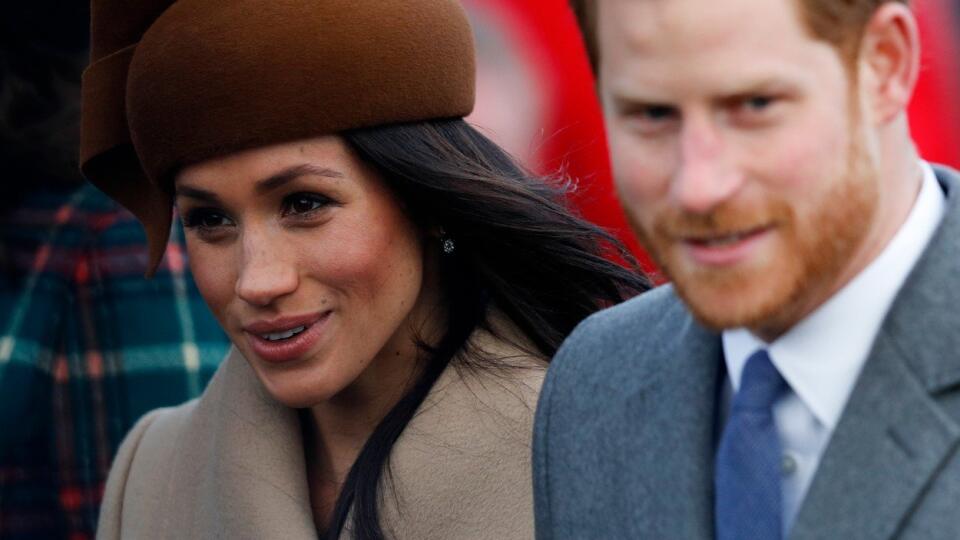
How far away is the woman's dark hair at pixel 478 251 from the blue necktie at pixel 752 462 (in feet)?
3.78

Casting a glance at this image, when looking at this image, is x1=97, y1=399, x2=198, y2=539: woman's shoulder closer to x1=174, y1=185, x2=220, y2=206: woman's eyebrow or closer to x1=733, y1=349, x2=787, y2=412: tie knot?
x1=174, y1=185, x2=220, y2=206: woman's eyebrow

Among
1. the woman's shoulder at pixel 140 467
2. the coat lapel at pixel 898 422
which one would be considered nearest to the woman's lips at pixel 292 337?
the woman's shoulder at pixel 140 467

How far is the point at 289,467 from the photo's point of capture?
3219 mm

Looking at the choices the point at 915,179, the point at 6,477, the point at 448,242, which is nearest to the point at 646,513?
the point at 915,179

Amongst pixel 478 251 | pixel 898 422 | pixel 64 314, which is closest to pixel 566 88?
pixel 64 314

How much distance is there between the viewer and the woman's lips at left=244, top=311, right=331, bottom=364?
2926mm

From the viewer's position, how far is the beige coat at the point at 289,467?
9.65 feet

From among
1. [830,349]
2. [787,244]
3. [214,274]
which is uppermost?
[787,244]

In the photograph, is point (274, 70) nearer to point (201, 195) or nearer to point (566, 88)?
point (201, 195)

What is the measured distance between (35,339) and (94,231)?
0.30 metres

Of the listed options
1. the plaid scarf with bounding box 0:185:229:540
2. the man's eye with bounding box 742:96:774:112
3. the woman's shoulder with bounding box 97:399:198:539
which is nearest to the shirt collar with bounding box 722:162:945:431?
the man's eye with bounding box 742:96:774:112

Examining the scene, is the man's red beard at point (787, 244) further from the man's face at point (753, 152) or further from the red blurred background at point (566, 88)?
the red blurred background at point (566, 88)

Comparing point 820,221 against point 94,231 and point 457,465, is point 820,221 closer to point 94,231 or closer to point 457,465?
point 457,465

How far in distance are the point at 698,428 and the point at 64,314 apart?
2368 millimetres
